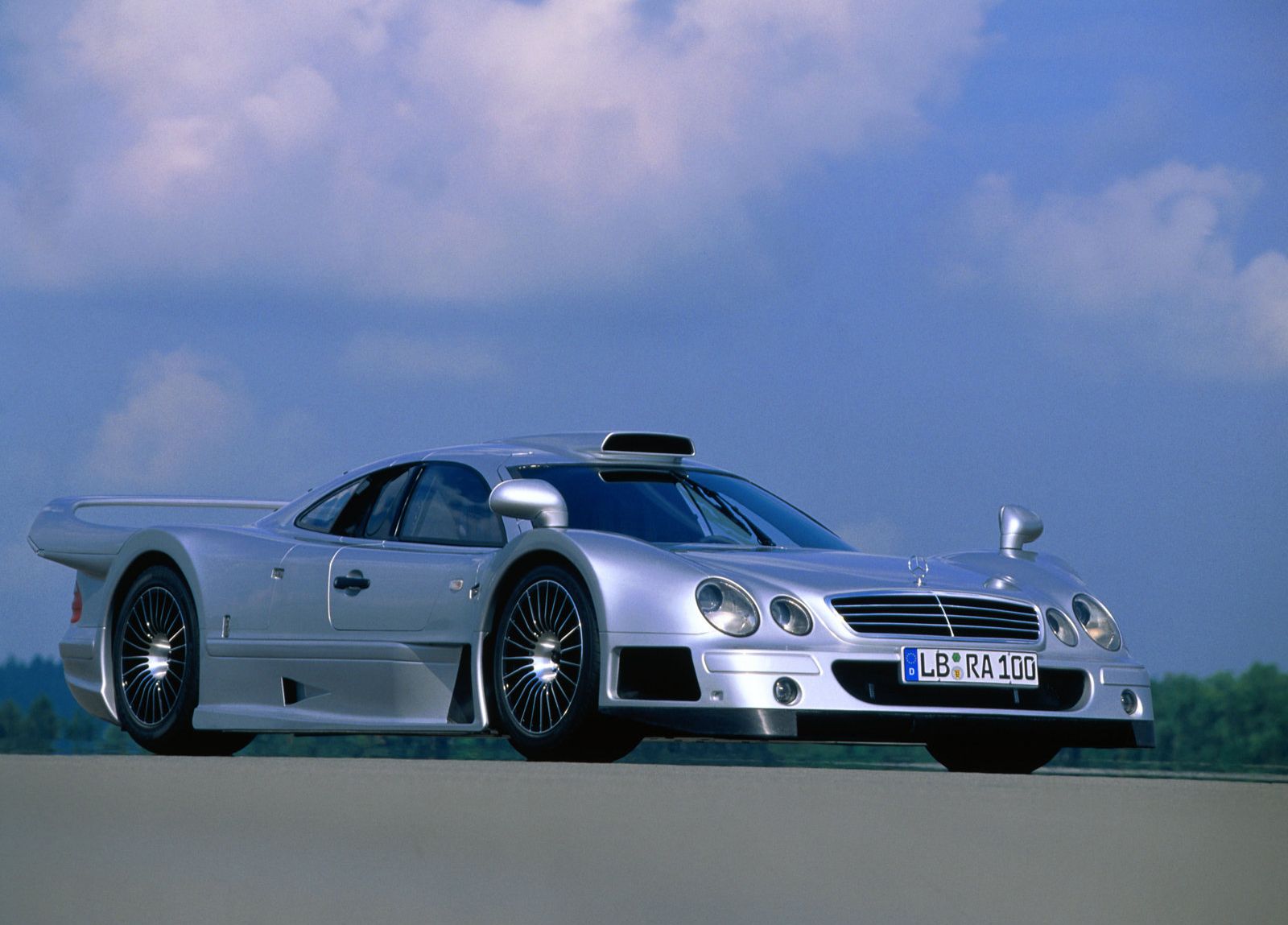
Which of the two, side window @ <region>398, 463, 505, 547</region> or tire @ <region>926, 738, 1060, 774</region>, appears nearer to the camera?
side window @ <region>398, 463, 505, 547</region>

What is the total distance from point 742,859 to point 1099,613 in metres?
4.55

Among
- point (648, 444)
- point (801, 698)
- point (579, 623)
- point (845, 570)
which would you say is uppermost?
point (648, 444)

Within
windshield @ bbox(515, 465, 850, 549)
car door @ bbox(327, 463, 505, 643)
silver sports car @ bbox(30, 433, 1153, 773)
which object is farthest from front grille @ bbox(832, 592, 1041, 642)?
car door @ bbox(327, 463, 505, 643)

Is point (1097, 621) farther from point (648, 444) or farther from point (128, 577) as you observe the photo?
point (128, 577)

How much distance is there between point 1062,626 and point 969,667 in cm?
67

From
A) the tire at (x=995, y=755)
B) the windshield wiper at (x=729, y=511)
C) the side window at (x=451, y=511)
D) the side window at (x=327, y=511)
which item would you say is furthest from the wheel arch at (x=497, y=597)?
the tire at (x=995, y=755)

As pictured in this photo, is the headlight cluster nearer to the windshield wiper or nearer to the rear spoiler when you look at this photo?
the windshield wiper

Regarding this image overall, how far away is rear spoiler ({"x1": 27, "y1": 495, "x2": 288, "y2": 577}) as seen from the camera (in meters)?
10.2

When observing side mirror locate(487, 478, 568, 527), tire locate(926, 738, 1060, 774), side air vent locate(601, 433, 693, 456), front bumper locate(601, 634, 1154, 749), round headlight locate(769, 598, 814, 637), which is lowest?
tire locate(926, 738, 1060, 774)

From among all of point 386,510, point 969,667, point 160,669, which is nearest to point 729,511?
point 386,510

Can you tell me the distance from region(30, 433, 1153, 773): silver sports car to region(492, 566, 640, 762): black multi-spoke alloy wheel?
0.01 m

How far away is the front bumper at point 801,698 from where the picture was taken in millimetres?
7133

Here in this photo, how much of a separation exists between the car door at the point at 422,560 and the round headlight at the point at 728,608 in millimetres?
1150

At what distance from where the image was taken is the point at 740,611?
7293 mm
